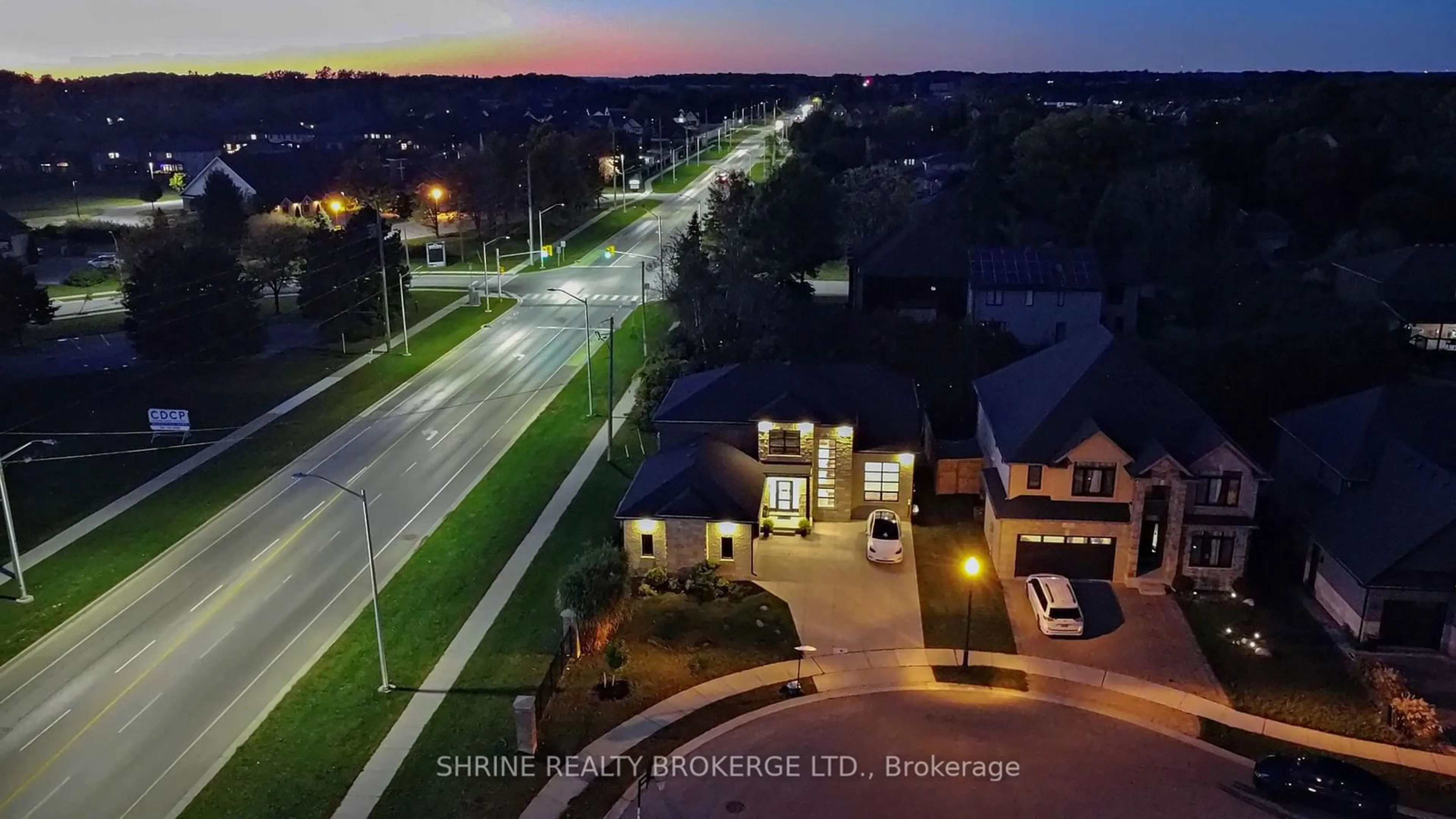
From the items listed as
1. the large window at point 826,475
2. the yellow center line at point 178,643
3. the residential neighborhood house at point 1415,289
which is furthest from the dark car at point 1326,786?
the residential neighborhood house at point 1415,289

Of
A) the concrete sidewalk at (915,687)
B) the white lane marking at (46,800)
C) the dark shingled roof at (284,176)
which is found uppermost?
the dark shingled roof at (284,176)

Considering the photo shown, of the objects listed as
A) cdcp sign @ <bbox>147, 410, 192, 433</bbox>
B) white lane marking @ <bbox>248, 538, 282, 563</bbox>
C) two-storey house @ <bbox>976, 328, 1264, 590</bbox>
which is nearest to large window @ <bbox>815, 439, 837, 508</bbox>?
two-storey house @ <bbox>976, 328, 1264, 590</bbox>

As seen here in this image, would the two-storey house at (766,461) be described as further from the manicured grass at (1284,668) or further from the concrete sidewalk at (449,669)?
the manicured grass at (1284,668)

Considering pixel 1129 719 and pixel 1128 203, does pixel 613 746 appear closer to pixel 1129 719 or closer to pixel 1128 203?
pixel 1129 719

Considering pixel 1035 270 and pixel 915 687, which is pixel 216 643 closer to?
pixel 915 687

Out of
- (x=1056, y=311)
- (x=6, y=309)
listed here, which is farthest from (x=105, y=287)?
(x=1056, y=311)

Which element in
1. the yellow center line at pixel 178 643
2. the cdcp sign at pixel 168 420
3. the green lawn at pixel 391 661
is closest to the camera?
the green lawn at pixel 391 661

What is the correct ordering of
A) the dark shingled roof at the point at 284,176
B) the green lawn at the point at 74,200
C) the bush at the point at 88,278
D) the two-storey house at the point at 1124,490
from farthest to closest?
1. the green lawn at the point at 74,200
2. the dark shingled roof at the point at 284,176
3. the bush at the point at 88,278
4. the two-storey house at the point at 1124,490

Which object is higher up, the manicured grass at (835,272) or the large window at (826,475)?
the manicured grass at (835,272)
